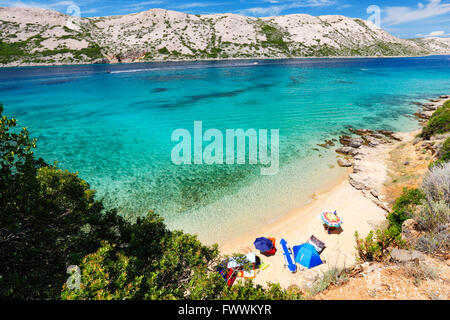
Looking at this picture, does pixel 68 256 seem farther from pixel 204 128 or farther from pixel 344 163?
pixel 204 128

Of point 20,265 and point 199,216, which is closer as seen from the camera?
point 20,265

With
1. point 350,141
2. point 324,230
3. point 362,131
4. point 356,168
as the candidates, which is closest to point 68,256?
point 324,230

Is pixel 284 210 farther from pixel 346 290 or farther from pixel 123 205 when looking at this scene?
pixel 123 205

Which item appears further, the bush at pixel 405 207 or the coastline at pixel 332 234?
the coastline at pixel 332 234

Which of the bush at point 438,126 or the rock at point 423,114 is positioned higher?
the rock at point 423,114

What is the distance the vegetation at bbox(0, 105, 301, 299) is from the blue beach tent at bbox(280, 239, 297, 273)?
18.0 feet

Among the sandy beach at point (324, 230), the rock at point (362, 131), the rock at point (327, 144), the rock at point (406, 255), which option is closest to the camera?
the rock at point (406, 255)

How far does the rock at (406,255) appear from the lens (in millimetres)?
8195

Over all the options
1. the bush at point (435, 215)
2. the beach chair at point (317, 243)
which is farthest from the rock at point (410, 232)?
the beach chair at point (317, 243)

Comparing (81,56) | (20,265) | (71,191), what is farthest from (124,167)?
(81,56)

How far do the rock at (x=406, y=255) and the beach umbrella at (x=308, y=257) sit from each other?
4876mm

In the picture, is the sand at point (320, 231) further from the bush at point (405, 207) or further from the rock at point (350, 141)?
the rock at point (350, 141)

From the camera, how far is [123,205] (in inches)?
735

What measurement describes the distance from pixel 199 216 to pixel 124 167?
13150 millimetres
